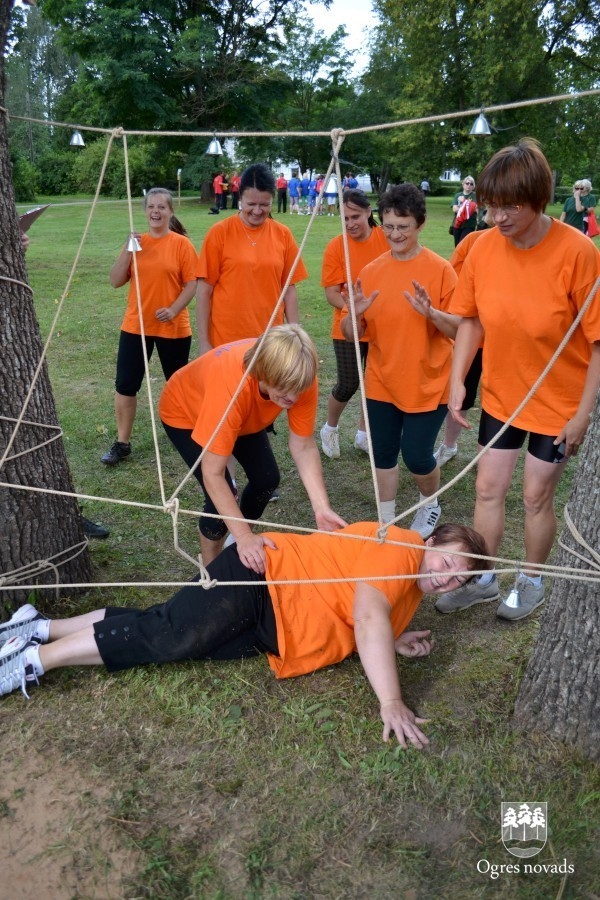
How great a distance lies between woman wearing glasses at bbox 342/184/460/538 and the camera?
310 cm

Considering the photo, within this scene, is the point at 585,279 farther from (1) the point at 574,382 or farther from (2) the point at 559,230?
(1) the point at 574,382

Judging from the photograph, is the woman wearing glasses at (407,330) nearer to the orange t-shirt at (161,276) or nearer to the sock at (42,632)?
the orange t-shirt at (161,276)

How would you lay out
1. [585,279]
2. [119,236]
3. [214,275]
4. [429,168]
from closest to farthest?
[585,279] < [214,275] < [119,236] < [429,168]

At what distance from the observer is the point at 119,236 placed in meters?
15.8

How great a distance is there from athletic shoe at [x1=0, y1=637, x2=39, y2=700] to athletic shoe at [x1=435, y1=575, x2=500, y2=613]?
1.46 metres

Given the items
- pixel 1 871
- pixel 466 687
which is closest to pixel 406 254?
pixel 466 687

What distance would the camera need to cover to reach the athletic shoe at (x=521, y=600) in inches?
107

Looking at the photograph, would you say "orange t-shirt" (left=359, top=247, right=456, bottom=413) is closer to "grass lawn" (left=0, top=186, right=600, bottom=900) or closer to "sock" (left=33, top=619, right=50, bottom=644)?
"grass lawn" (left=0, top=186, right=600, bottom=900)

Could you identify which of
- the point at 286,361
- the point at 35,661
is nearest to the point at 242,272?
the point at 286,361

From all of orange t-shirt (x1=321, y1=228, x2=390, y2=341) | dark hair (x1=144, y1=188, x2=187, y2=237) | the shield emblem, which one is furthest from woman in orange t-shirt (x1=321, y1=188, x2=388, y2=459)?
the shield emblem

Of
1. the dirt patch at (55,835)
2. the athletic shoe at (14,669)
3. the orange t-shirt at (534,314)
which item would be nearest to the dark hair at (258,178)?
the orange t-shirt at (534,314)

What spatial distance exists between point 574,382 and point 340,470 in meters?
1.97

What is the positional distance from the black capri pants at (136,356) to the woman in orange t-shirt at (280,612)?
6.50 ft

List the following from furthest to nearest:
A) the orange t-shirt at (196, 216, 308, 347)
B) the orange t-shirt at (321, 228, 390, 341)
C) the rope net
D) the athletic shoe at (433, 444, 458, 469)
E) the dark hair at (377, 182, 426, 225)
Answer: the athletic shoe at (433, 444, 458, 469) < the orange t-shirt at (321, 228, 390, 341) < the orange t-shirt at (196, 216, 308, 347) < the dark hair at (377, 182, 426, 225) < the rope net
